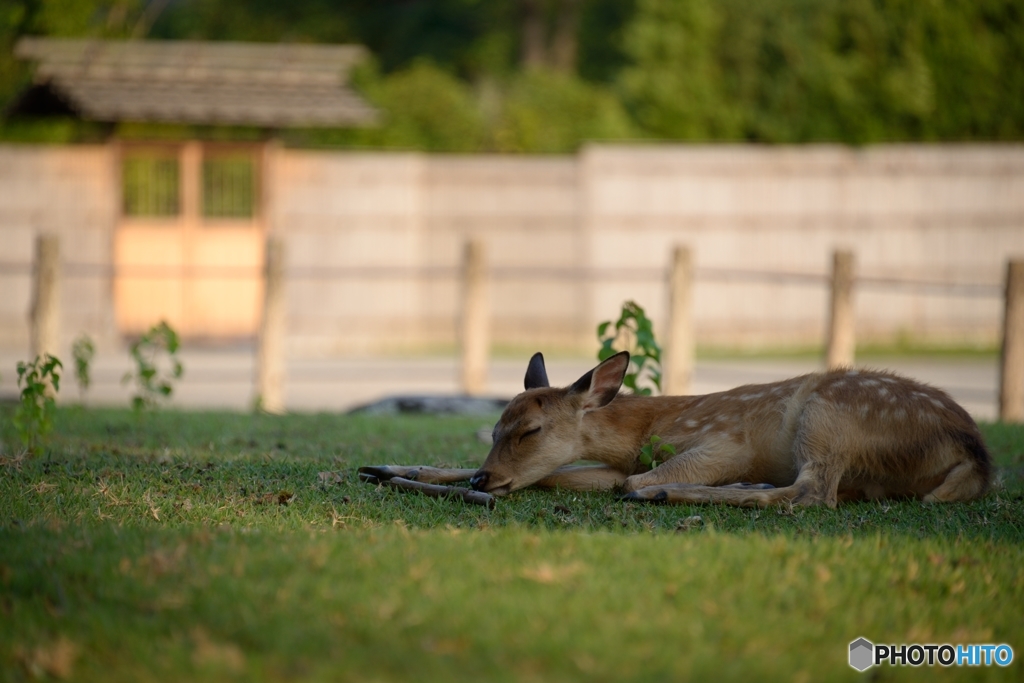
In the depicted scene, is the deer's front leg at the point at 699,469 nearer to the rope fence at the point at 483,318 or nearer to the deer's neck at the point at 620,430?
the deer's neck at the point at 620,430

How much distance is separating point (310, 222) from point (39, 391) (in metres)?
11.5

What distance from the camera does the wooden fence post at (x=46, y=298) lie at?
10555 mm

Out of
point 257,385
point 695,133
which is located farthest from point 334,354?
point 695,133

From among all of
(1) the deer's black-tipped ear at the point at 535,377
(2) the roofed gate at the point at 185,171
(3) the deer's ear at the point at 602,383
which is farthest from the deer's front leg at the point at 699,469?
(2) the roofed gate at the point at 185,171

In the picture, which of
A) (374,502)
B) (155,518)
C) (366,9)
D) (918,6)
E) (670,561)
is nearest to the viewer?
(670,561)

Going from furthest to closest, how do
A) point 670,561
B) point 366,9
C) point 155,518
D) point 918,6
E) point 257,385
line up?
point 366,9 < point 918,6 < point 257,385 < point 155,518 < point 670,561

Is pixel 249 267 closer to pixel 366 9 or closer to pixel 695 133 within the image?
pixel 695 133

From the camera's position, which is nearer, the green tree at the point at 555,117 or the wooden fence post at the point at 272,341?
the wooden fence post at the point at 272,341

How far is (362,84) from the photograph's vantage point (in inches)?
835

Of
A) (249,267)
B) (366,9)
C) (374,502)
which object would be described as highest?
(366,9)

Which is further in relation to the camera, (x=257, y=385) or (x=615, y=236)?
(x=615, y=236)

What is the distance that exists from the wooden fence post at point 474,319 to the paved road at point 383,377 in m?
0.76

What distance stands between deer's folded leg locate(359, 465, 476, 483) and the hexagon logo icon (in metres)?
2.34

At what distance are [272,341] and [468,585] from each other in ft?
26.1
